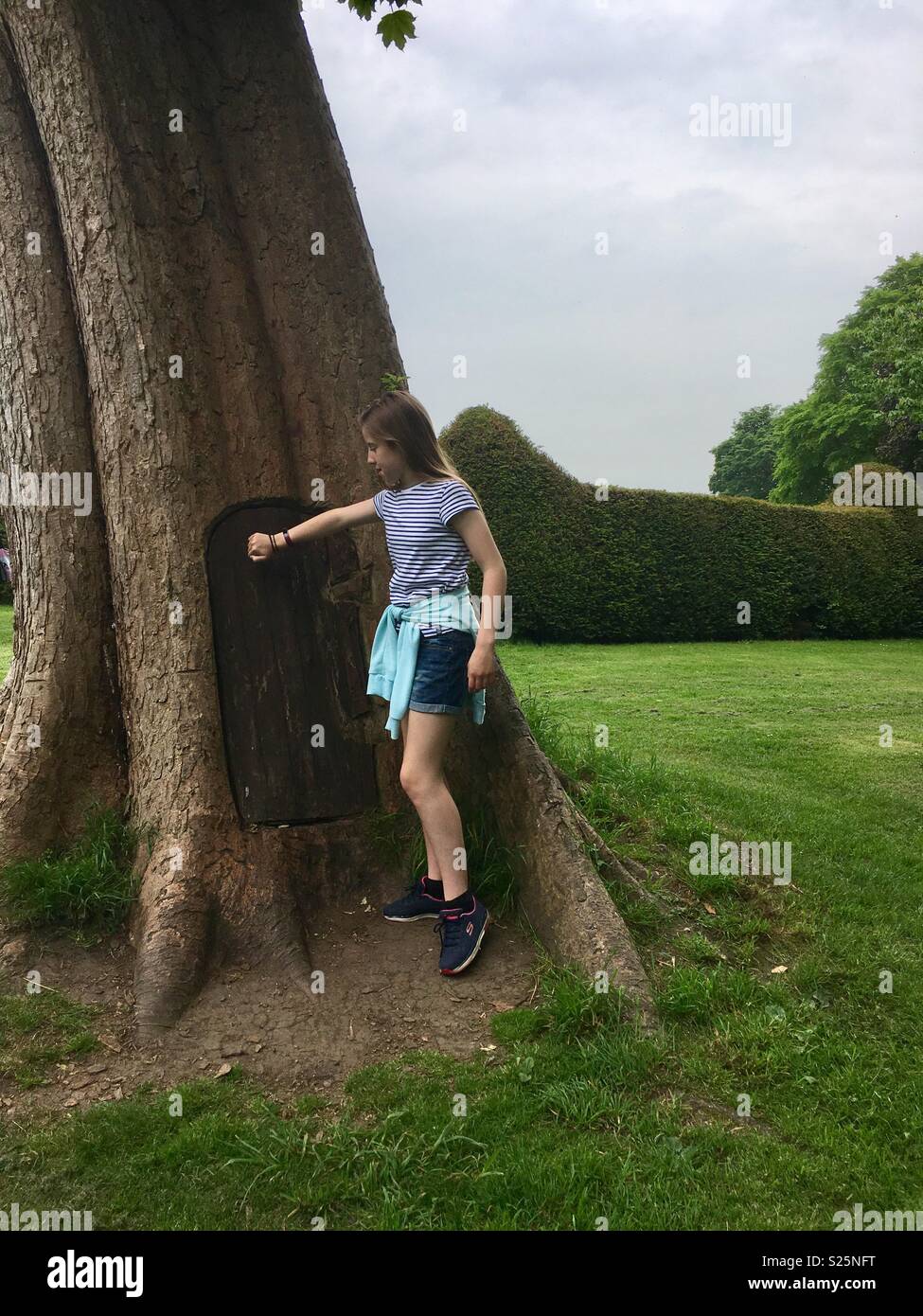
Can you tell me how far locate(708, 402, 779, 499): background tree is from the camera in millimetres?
58906

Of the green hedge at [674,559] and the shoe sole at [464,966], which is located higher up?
the green hedge at [674,559]

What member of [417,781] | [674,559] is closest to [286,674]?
[417,781]

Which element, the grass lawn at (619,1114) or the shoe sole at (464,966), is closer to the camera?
the grass lawn at (619,1114)

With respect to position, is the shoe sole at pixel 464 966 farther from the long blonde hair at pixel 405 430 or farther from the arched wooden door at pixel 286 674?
the long blonde hair at pixel 405 430

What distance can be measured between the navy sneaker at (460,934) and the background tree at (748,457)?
57.3 m

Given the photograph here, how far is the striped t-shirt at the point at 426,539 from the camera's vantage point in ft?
11.6

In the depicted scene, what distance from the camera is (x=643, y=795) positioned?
570 centimetres

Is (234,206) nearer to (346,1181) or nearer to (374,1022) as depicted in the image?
(374,1022)

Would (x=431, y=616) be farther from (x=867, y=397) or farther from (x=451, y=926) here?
(x=867, y=397)

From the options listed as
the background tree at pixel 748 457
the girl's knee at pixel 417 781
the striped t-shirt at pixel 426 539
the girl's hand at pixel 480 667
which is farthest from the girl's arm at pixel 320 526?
the background tree at pixel 748 457

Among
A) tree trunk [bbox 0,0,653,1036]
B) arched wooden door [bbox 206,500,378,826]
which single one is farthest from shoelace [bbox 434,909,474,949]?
arched wooden door [bbox 206,500,378,826]

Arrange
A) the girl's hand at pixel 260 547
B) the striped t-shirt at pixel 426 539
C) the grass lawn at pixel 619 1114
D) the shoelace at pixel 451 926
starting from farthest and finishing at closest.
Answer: the girl's hand at pixel 260 547 → the shoelace at pixel 451 926 → the striped t-shirt at pixel 426 539 → the grass lawn at pixel 619 1114

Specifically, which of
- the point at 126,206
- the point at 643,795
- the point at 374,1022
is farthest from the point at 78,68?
the point at 643,795
